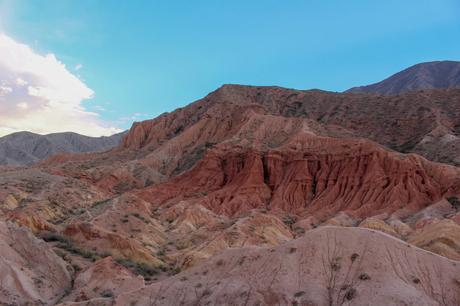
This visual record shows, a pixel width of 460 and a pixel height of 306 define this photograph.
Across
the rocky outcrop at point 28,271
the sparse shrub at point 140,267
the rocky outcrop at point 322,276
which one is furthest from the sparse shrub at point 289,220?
the rocky outcrop at point 322,276

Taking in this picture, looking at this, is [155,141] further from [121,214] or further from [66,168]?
[121,214]

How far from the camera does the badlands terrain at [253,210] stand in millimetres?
21578

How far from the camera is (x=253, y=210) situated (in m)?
64.9

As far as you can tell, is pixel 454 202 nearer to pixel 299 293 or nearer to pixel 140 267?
pixel 140 267

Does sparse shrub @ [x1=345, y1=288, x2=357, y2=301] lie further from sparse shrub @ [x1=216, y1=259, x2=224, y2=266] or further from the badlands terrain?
sparse shrub @ [x1=216, y1=259, x2=224, y2=266]

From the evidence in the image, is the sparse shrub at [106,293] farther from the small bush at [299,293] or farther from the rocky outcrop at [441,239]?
the rocky outcrop at [441,239]

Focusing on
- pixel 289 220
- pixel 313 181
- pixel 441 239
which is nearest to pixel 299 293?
pixel 441 239

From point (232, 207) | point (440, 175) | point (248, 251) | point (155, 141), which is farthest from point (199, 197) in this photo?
point (248, 251)

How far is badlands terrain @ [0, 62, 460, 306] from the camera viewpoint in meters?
21.6

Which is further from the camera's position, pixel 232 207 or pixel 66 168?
pixel 66 168

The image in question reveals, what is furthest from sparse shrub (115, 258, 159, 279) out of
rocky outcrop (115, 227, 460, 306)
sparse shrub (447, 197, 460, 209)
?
sparse shrub (447, 197, 460, 209)

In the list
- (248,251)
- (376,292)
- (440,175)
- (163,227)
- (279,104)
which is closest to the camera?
(376,292)

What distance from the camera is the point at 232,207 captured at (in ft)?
257

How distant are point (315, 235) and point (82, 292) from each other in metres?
14.1
